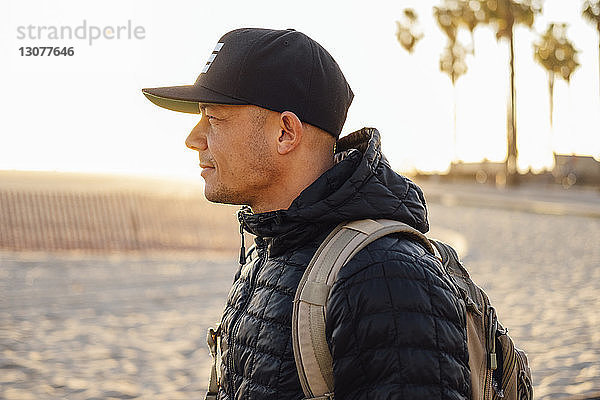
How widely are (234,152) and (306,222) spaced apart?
0.29 meters

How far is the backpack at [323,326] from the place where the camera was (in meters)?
1.85

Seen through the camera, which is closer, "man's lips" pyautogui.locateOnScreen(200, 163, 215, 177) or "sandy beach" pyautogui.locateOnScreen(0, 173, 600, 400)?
"man's lips" pyautogui.locateOnScreen(200, 163, 215, 177)

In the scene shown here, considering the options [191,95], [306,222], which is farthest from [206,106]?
[306,222]

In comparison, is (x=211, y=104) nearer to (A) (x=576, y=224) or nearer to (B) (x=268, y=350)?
(B) (x=268, y=350)

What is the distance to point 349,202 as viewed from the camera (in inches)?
79.7

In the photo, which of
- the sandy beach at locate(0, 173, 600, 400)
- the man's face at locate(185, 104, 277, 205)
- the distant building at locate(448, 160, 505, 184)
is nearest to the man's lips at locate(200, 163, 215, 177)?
the man's face at locate(185, 104, 277, 205)

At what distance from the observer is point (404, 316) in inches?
69.9

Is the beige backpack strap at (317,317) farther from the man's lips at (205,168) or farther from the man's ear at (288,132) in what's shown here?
the man's lips at (205,168)

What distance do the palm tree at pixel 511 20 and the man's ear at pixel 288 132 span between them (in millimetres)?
45177

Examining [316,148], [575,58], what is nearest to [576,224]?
[316,148]

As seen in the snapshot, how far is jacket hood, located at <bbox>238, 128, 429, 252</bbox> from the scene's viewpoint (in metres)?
2.02

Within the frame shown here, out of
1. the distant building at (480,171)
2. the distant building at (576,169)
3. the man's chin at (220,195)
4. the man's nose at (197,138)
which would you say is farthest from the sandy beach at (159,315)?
the distant building at (480,171)

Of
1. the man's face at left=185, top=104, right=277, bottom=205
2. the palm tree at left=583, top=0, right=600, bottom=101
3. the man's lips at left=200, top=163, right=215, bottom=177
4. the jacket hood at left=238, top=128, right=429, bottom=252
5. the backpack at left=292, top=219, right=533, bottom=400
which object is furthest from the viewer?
the palm tree at left=583, top=0, right=600, bottom=101

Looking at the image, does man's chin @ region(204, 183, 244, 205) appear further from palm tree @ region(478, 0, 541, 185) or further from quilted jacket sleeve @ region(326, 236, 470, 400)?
palm tree @ region(478, 0, 541, 185)
